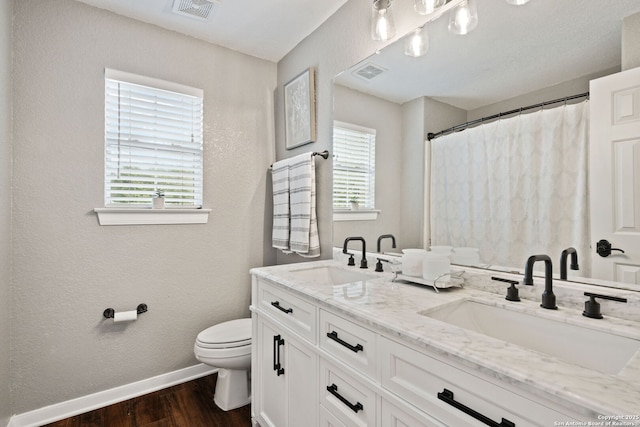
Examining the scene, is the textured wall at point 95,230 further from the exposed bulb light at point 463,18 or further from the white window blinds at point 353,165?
the exposed bulb light at point 463,18

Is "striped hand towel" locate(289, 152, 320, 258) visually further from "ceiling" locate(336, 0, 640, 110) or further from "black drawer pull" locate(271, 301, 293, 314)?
"ceiling" locate(336, 0, 640, 110)

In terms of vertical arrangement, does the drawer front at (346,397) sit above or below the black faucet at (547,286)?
below

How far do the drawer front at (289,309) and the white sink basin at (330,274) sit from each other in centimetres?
15

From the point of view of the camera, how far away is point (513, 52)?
46.4 inches

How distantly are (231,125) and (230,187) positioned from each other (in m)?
0.48

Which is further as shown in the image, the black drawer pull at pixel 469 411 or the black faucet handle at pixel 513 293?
the black faucet handle at pixel 513 293

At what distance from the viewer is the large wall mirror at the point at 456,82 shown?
1.02m

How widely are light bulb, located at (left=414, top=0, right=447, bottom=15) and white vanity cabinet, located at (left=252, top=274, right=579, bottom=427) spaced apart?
4.45 feet

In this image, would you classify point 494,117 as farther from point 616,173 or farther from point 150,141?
point 150,141

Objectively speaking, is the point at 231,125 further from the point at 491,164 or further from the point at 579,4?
the point at 579,4

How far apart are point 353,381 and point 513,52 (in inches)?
52.0

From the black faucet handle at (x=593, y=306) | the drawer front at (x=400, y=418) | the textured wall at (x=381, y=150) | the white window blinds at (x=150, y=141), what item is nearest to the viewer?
the drawer front at (x=400, y=418)

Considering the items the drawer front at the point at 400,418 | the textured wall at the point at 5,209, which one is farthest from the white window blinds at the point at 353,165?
the textured wall at the point at 5,209

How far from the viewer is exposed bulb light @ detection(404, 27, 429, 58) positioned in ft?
4.85
